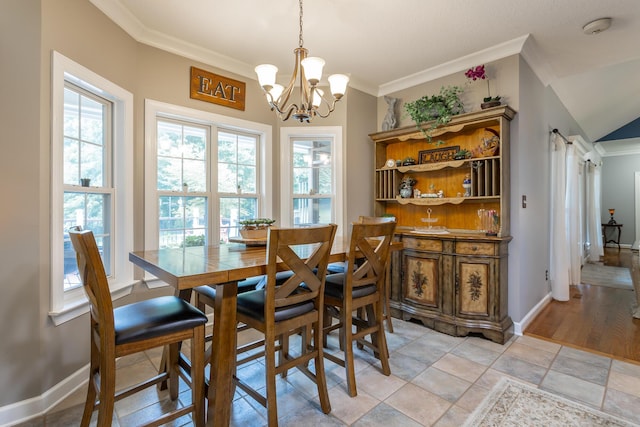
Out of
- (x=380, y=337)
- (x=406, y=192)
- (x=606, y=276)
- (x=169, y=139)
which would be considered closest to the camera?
(x=380, y=337)

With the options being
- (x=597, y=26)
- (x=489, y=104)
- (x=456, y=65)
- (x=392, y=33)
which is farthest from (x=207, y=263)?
(x=597, y=26)

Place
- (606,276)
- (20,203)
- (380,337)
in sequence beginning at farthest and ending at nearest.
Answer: (606,276) → (380,337) → (20,203)

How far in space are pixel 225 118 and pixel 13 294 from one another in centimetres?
221

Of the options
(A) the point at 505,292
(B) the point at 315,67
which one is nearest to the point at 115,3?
(B) the point at 315,67

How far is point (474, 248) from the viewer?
2.86m

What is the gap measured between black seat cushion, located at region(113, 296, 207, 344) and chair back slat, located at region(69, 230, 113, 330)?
0.08m

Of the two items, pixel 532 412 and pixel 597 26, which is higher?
pixel 597 26

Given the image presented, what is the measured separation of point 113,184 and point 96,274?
150 centimetres

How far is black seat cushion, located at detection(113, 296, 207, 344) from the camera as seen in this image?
4.63ft

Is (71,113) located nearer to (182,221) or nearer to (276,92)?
(182,221)

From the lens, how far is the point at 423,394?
6.59 feet

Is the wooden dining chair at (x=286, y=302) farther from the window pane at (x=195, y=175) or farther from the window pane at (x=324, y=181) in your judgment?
the window pane at (x=324, y=181)

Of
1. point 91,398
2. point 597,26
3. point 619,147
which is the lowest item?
point 91,398

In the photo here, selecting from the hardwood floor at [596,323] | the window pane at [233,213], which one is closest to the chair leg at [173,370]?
the window pane at [233,213]
